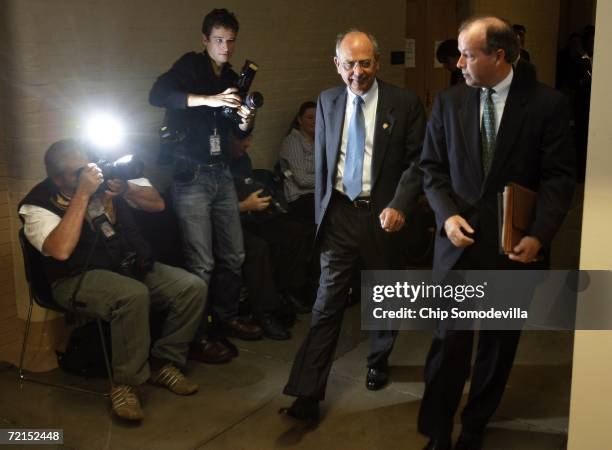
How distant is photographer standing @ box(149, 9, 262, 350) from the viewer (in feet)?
13.3

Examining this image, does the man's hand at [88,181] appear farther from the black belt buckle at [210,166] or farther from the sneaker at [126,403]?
the sneaker at [126,403]

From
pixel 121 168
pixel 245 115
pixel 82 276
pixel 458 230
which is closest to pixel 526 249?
pixel 458 230

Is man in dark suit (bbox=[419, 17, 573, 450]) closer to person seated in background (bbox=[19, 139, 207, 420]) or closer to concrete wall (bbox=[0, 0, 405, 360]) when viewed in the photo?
person seated in background (bbox=[19, 139, 207, 420])

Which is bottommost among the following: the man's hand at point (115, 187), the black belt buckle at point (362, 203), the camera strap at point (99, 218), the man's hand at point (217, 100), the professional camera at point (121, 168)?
the camera strap at point (99, 218)

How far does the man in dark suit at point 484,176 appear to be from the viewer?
2.87 metres

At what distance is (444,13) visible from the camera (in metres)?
7.83

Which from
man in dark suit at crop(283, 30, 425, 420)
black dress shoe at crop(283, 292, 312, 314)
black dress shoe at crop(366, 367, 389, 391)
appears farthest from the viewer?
black dress shoe at crop(283, 292, 312, 314)

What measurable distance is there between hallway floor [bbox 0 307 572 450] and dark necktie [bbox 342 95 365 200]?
3.26ft

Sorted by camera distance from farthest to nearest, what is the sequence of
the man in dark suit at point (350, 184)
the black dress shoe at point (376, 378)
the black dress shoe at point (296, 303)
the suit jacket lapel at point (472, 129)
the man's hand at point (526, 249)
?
the black dress shoe at point (296, 303)
the black dress shoe at point (376, 378)
the man in dark suit at point (350, 184)
the suit jacket lapel at point (472, 129)
the man's hand at point (526, 249)

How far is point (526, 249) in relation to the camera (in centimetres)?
285

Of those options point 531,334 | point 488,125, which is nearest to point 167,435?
point 488,125

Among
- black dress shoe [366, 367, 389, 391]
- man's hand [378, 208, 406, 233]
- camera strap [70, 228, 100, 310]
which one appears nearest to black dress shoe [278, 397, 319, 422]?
black dress shoe [366, 367, 389, 391]

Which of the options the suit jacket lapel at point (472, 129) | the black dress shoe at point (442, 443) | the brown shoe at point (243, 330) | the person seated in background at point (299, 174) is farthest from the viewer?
the person seated in background at point (299, 174)

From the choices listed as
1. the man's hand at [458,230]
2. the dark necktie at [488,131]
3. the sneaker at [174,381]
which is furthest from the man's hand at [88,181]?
the dark necktie at [488,131]
